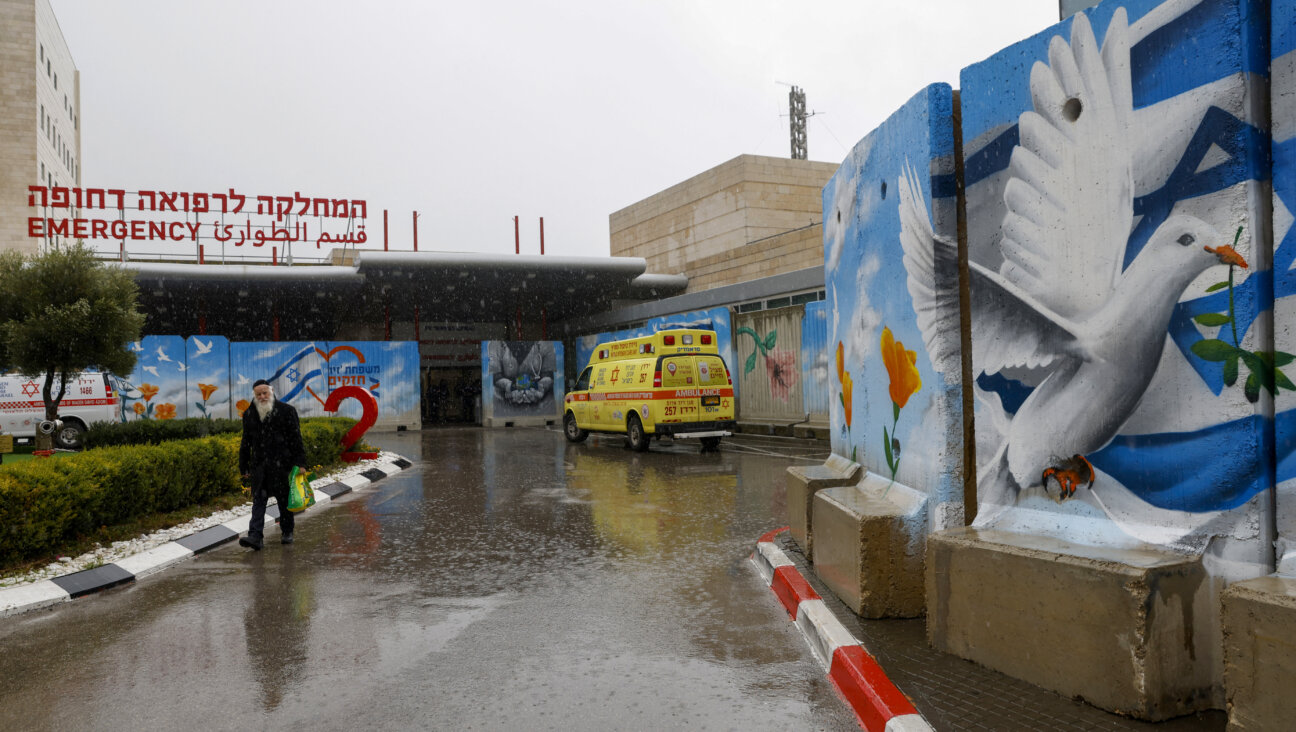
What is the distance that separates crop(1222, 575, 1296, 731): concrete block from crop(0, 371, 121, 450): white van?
22093 millimetres

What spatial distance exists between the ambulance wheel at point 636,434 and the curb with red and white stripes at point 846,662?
11214 millimetres

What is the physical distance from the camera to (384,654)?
4582 mm

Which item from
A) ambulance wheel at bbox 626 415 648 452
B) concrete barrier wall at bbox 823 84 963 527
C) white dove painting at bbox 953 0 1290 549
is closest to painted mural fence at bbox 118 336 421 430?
ambulance wheel at bbox 626 415 648 452

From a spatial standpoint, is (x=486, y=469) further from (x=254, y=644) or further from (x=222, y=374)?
(x=222, y=374)

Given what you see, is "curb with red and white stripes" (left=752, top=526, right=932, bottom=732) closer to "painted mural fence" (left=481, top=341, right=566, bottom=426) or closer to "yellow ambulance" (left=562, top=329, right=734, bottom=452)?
"yellow ambulance" (left=562, top=329, right=734, bottom=452)

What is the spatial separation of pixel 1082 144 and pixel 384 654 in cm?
448

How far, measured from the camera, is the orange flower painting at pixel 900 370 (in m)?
5.11

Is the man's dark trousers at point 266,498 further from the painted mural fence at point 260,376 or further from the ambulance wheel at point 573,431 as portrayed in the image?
the painted mural fence at point 260,376

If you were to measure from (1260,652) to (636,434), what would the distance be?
1492cm

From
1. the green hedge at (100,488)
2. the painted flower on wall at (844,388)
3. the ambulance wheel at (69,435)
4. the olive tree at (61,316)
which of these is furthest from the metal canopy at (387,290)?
the painted flower on wall at (844,388)

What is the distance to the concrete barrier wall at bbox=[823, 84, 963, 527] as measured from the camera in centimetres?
470

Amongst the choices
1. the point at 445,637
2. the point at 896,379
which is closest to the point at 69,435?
the point at 445,637

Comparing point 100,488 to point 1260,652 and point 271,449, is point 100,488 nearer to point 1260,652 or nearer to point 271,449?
point 271,449

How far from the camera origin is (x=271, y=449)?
26.5 ft
